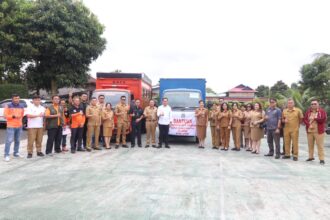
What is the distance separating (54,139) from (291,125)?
23.5ft

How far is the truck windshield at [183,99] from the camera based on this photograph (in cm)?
1405

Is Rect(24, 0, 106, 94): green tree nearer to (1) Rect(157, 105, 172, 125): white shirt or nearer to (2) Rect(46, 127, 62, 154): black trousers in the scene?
(1) Rect(157, 105, 172, 125): white shirt

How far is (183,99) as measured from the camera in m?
14.2

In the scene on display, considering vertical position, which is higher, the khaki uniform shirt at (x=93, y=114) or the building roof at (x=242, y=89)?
the building roof at (x=242, y=89)

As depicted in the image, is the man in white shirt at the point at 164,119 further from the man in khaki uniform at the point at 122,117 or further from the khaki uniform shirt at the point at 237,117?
the khaki uniform shirt at the point at 237,117

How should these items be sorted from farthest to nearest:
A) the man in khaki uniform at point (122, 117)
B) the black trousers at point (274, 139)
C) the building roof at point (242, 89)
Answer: the building roof at point (242, 89)
the man in khaki uniform at point (122, 117)
the black trousers at point (274, 139)

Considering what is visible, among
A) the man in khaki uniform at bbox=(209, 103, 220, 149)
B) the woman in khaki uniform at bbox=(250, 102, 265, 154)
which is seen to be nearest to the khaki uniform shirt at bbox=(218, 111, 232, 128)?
the man in khaki uniform at bbox=(209, 103, 220, 149)

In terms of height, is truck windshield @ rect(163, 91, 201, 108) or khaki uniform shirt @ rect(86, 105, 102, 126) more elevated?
truck windshield @ rect(163, 91, 201, 108)

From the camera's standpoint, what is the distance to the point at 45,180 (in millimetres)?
7449

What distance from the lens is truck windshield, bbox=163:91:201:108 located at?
14055 millimetres

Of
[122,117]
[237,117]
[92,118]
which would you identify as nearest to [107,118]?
[92,118]

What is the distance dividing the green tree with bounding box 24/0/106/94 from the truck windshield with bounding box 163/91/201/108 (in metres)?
12.1

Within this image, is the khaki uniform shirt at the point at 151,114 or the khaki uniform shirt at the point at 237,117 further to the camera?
the khaki uniform shirt at the point at 151,114

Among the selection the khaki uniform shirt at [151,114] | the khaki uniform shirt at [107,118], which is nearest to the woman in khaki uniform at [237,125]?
the khaki uniform shirt at [151,114]
